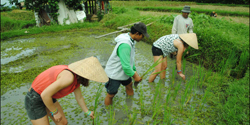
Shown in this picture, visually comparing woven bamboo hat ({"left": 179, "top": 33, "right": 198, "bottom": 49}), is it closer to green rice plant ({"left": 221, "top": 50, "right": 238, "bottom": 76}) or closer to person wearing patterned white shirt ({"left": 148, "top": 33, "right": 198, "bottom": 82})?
person wearing patterned white shirt ({"left": 148, "top": 33, "right": 198, "bottom": 82})

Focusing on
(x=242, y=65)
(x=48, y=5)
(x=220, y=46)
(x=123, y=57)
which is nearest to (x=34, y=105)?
(x=123, y=57)

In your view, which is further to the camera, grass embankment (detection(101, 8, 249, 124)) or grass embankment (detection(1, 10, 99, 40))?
grass embankment (detection(1, 10, 99, 40))

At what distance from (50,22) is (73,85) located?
963 cm

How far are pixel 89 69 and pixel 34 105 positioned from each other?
2.13 feet

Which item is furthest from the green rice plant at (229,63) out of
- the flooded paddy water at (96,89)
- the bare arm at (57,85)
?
the bare arm at (57,85)

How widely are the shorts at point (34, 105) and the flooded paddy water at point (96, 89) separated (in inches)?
24.3

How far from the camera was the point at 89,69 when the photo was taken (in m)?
1.66

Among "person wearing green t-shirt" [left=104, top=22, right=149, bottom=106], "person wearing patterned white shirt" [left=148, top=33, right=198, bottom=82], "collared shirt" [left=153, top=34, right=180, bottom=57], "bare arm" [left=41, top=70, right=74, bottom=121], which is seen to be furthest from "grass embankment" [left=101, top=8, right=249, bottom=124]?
"bare arm" [left=41, top=70, right=74, bottom=121]

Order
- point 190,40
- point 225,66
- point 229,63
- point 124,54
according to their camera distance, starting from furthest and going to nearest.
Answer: point 229,63 → point 225,66 → point 190,40 → point 124,54

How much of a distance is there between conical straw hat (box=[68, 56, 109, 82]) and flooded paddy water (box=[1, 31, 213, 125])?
26cm

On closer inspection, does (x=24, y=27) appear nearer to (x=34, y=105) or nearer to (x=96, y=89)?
(x=96, y=89)

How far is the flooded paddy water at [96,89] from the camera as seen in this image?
256cm

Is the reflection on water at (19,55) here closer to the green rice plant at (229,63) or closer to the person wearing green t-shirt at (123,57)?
the person wearing green t-shirt at (123,57)

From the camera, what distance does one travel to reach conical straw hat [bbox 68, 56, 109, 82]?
159cm
